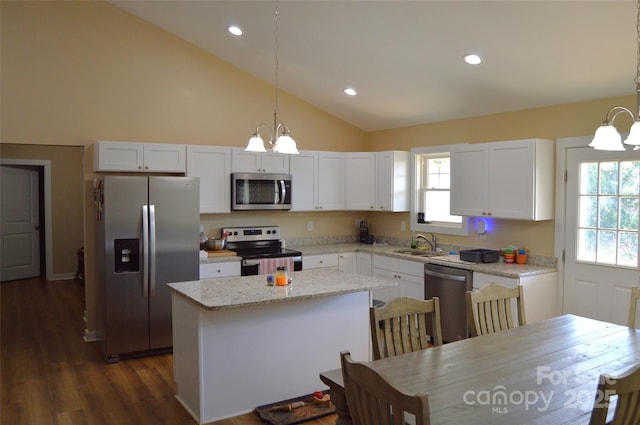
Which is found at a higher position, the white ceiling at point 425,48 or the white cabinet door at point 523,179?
the white ceiling at point 425,48

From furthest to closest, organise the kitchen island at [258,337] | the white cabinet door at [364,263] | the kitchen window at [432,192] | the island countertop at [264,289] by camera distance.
→ the white cabinet door at [364,263] < the kitchen window at [432,192] < the kitchen island at [258,337] < the island countertop at [264,289]

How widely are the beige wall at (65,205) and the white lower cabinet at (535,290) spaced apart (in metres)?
7.06

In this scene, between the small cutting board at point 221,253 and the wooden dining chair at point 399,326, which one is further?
the small cutting board at point 221,253

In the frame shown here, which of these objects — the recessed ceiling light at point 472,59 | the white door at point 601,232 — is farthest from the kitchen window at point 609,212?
the recessed ceiling light at point 472,59

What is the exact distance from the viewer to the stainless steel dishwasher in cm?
474

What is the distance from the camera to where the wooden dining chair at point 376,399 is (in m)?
1.50

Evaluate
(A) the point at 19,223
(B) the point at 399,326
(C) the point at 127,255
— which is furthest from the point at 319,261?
(A) the point at 19,223

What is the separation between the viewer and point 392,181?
6.07m

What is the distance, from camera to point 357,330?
155 inches

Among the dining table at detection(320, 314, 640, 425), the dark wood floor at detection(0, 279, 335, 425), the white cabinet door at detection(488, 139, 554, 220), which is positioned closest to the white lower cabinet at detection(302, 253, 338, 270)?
the dark wood floor at detection(0, 279, 335, 425)

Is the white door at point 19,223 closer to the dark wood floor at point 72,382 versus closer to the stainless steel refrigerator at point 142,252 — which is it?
the dark wood floor at point 72,382

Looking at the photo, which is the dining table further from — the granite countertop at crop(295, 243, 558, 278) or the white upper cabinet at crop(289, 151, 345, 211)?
the white upper cabinet at crop(289, 151, 345, 211)

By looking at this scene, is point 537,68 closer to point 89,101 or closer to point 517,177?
point 517,177

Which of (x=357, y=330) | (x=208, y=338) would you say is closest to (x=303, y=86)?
(x=357, y=330)
